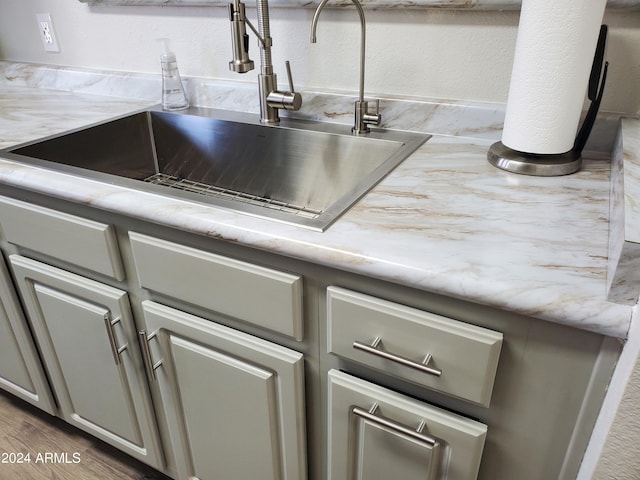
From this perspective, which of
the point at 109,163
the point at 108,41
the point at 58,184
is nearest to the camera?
the point at 58,184

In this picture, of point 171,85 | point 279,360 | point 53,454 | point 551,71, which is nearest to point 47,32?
point 171,85

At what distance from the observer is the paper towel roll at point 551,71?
753 mm

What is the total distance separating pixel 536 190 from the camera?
830 mm

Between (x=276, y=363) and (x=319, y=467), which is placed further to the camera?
(x=319, y=467)

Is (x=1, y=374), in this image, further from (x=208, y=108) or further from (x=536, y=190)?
(x=536, y=190)

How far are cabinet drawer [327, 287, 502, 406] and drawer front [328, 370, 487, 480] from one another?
0.16 feet

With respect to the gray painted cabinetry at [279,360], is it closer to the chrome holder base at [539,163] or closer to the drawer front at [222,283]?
the drawer front at [222,283]

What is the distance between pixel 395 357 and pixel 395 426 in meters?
0.12

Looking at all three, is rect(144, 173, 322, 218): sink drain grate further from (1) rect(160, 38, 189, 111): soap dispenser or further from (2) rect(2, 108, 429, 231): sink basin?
(1) rect(160, 38, 189, 111): soap dispenser

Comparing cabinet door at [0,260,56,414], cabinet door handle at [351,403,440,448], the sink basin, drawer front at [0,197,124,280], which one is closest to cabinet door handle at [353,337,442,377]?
cabinet door handle at [351,403,440,448]

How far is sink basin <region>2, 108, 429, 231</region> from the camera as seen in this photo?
3.68 feet

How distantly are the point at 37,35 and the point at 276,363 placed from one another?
1503 millimetres

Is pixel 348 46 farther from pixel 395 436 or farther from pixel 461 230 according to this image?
pixel 395 436

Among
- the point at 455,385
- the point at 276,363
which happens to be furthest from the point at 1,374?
the point at 455,385
